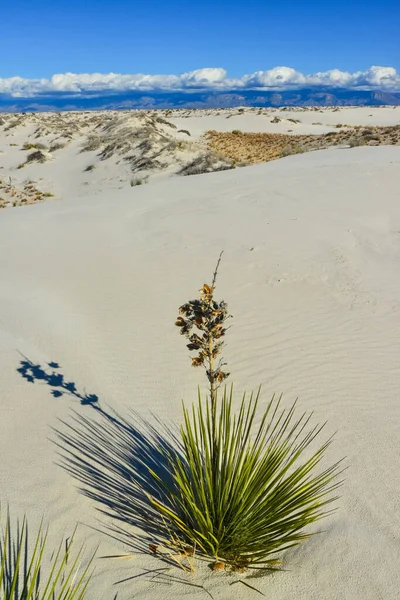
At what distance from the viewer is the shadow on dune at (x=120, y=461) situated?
2770 mm

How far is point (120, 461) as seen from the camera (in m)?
3.40

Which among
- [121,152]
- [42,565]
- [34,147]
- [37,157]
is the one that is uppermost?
[34,147]

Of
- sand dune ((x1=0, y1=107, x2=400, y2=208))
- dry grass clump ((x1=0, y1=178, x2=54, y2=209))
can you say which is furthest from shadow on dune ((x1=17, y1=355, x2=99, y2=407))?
dry grass clump ((x1=0, y1=178, x2=54, y2=209))

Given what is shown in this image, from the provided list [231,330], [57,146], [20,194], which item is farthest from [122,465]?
[57,146]

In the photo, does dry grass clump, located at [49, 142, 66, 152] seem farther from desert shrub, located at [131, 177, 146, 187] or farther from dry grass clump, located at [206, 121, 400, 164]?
desert shrub, located at [131, 177, 146, 187]

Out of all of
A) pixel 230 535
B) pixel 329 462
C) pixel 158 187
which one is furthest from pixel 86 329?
pixel 158 187

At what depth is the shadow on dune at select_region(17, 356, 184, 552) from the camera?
2770 millimetres

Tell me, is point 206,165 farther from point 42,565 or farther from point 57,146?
point 42,565

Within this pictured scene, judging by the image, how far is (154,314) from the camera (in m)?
6.32

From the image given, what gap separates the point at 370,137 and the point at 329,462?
23109 millimetres

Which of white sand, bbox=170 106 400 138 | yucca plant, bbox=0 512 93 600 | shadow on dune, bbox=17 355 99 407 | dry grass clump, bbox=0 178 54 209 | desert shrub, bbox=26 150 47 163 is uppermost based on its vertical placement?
white sand, bbox=170 106 400 138

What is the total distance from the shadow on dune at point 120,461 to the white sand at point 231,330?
0.08 m

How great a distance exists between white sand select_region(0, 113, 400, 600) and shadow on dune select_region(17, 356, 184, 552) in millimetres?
80

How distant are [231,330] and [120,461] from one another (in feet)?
9.33
